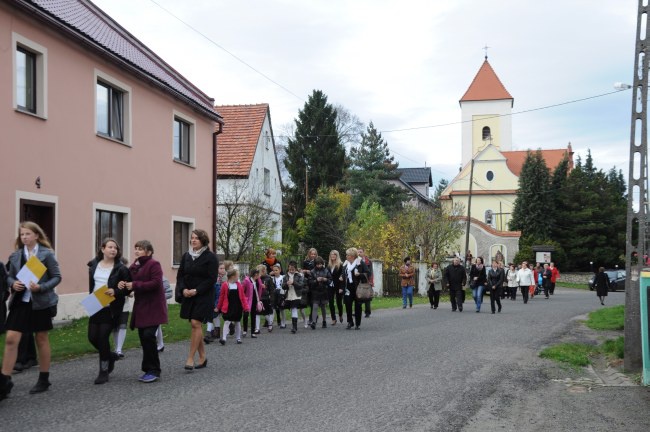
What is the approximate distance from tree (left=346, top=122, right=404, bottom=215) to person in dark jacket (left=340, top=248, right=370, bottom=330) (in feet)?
150

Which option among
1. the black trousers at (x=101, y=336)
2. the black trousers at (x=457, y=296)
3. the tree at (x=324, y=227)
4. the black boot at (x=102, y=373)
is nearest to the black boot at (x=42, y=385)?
the black boot at (x=102, y=373)

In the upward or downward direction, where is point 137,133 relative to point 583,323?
upward

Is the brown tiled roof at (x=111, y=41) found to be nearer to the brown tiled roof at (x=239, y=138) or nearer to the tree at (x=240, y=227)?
the tree at (x=240, y=227)

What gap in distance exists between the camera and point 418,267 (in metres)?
34.7

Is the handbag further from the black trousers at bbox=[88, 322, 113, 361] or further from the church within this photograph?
the church

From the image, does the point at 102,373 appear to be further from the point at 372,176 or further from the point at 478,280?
the point at 372,176

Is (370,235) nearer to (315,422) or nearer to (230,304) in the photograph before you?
(230,304)

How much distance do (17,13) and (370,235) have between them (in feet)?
82.5

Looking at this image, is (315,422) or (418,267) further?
(418,267)

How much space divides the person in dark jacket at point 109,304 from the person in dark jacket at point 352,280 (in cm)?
755

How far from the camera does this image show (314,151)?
206ft

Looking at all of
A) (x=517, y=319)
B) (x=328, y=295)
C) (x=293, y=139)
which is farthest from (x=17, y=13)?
(x=293, y=139)

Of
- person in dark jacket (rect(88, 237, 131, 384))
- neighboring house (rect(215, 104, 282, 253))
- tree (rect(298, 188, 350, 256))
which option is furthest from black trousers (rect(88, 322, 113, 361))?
tree (rect(298, 188, 350, 256))

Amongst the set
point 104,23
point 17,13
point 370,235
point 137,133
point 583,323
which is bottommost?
point 583,323
